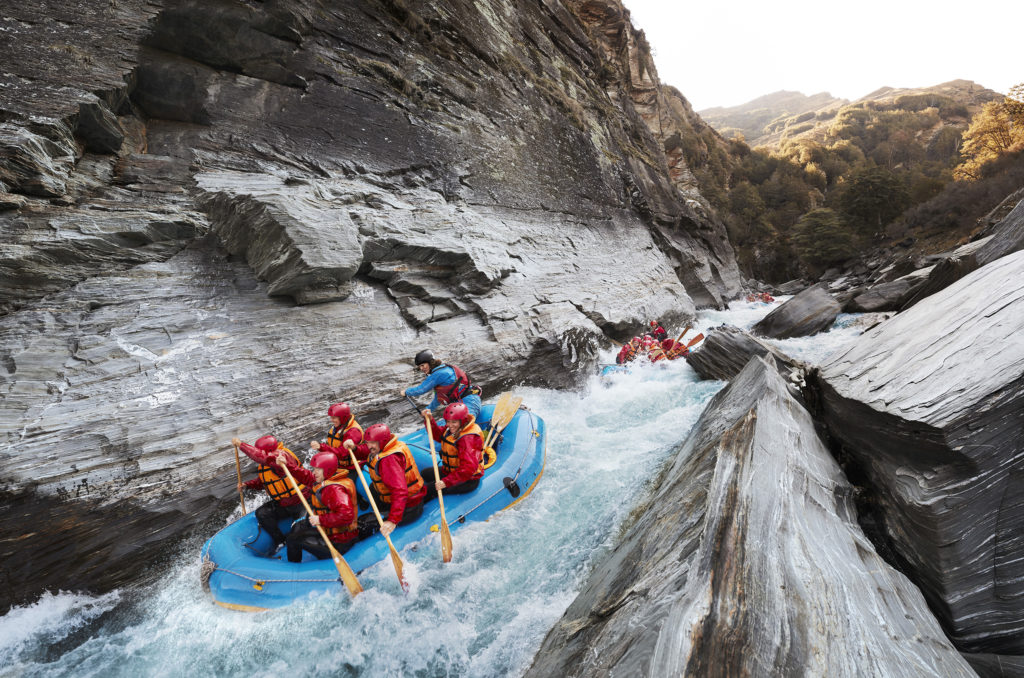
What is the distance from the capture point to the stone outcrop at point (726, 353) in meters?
8.89

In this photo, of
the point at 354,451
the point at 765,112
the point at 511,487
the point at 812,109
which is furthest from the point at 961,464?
the point at 765,112

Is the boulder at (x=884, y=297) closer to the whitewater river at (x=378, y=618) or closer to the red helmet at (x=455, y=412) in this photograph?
the whitewater river at (x=378, y=618)

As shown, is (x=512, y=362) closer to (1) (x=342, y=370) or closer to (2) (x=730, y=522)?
(1) (x=342, y=370)

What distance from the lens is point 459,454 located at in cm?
546

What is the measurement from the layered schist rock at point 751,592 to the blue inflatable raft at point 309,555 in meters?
2.10

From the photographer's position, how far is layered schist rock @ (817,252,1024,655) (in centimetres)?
257

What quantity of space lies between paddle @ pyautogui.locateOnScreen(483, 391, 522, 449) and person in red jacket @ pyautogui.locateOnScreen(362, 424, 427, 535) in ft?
5.11

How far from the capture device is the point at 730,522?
2660 millimetres

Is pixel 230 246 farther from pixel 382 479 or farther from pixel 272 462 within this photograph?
pixel 382 479

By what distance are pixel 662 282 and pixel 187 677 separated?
18664 millimetres

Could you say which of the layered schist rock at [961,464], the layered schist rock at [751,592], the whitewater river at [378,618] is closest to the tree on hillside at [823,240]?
the layered schist rock at [961,464]

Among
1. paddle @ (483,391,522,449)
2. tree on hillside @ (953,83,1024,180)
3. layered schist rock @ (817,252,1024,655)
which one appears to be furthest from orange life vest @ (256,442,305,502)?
tree on hillside @ (953,83,1024,180)

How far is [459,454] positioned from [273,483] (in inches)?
92.4

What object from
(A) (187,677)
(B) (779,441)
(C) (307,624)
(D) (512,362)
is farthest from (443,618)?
(D) (512,362)
